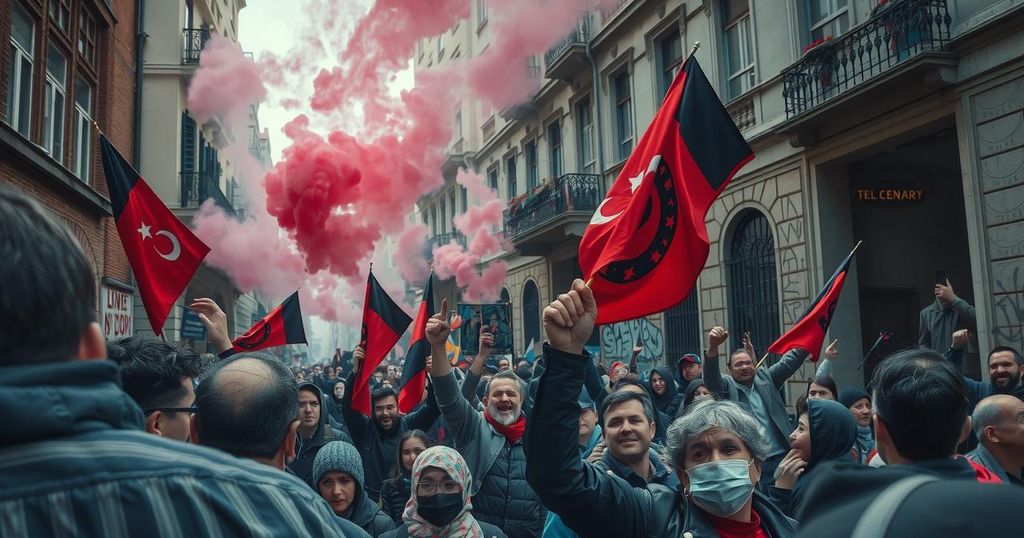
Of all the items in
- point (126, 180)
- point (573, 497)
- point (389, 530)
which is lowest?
point (389, 530)

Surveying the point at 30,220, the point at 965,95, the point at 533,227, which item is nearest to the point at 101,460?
the point at 30,220

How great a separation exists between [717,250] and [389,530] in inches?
425

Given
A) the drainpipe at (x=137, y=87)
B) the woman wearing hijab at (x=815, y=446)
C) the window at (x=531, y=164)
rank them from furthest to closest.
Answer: the window at (x=531, y=164) < the drainpipe at (x=137, y=87) < the woman wearing hijab at (x=815, y=446)

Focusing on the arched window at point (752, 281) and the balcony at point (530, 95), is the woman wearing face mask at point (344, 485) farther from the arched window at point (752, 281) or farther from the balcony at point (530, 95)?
the balcony at point (530, 95)

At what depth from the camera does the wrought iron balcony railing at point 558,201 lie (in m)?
18.4

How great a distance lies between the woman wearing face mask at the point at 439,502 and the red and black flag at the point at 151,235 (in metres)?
Answer: 3.33

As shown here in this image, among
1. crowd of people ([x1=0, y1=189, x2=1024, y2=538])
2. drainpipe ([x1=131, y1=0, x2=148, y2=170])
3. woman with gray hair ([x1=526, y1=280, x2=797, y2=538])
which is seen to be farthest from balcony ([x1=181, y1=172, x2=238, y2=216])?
woman with gray hair ([x1=526, y1=280, x2=797, y2=538])

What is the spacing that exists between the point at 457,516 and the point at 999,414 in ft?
8.75

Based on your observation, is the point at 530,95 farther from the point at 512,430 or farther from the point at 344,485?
the point at 344,485

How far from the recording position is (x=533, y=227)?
2014 centimetres

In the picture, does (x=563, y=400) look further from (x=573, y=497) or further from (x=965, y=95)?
(x=965, y=95)

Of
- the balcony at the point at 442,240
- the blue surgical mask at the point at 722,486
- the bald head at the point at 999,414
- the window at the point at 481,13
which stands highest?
the window at the point at 481,13

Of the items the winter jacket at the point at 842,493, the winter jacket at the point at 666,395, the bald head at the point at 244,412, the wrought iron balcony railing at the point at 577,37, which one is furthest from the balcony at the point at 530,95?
the winter jacket at the point at 842,493

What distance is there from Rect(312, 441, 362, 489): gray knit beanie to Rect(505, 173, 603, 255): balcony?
1417 centimetres
